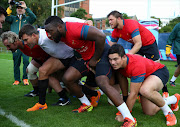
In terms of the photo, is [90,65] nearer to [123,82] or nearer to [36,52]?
[123,82]

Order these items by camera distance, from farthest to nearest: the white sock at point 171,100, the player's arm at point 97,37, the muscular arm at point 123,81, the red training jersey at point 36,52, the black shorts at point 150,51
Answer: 1. the black shorts at point 150,51
2. the red training jersey at point 36,52
3. the muscular arm at point 123,81
4. the white sock at point 171,100
5. the player's arm at point 97,37

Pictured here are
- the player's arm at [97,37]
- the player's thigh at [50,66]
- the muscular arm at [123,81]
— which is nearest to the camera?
the player's arm at [97,37]

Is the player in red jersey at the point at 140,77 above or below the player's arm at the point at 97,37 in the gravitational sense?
below

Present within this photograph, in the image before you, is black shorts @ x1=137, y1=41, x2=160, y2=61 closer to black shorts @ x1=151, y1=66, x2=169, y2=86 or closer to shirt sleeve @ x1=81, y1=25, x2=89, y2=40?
black shorts @ x1=151, y1=66, x2=169, y2=86

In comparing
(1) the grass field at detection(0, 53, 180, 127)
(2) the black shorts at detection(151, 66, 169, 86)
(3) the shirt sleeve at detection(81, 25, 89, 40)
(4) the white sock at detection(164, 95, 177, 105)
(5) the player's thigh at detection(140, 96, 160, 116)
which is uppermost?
(3) the shirt sleeve at detection(81, 25, 89, 40)

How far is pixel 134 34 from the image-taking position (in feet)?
13.3

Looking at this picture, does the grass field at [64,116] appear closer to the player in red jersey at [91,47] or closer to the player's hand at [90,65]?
the player in red jersey at [91,47]

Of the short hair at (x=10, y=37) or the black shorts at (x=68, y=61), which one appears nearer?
the short hair at (x=10, y=37)

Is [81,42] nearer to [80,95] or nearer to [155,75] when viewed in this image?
[80,95]

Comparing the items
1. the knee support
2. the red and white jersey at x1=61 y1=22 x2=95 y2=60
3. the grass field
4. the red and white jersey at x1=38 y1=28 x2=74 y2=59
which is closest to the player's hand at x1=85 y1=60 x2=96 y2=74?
the red and white jersey at x1=61 y1=22 x2=95 y2=60

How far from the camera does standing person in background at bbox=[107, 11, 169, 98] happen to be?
13.2 ft

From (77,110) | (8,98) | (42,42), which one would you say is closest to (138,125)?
(77,110)

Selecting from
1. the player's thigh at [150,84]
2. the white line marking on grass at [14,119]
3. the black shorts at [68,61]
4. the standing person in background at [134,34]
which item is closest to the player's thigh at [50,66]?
the black shorts at [68,61]

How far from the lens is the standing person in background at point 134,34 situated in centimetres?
402
